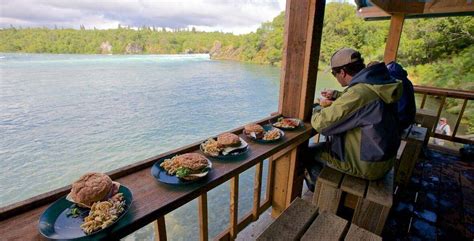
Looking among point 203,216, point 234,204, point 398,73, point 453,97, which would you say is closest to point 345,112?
point 234,204

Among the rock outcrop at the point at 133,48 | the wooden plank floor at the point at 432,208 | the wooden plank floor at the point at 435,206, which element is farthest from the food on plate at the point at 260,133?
the rock outcrop at the point at 133,48

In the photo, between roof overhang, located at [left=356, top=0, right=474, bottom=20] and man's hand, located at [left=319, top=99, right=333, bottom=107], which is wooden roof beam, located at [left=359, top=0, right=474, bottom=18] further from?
man's hand, located at [left=319, top=99, right=333, bottom=107]

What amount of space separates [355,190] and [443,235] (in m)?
0.98

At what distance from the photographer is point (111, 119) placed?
9.62 m

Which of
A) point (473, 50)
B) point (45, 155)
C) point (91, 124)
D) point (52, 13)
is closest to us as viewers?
point (52, 13)

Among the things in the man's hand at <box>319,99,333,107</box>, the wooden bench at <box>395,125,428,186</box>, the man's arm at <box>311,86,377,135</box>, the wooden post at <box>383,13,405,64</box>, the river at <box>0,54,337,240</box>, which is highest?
the wooden post at <box>383,13,405,64</box>

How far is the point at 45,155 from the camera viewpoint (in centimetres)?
706

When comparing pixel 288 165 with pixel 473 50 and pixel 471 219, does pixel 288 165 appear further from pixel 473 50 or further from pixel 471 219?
pixel 473 50

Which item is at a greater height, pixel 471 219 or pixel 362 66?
pixel 362 66

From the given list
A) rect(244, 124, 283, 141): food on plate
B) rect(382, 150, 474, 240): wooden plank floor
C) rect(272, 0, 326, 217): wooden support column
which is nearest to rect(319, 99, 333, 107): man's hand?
rect(272, 0, 326, 217): wooden support column

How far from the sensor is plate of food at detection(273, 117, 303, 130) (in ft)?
5.49

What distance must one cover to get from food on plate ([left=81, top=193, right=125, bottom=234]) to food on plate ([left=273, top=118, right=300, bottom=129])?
3.87 ft

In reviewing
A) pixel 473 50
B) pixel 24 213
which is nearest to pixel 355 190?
pixel 24 213

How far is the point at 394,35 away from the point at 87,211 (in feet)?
14.2
